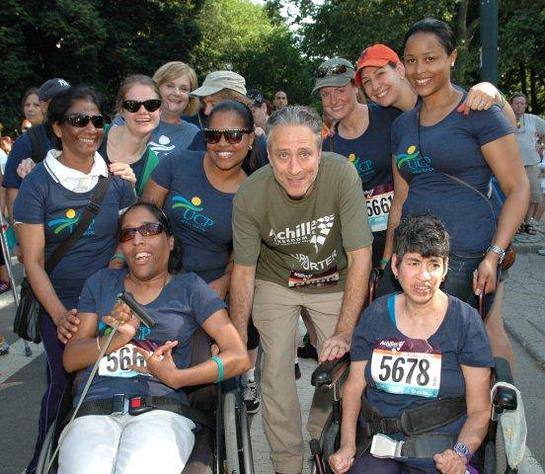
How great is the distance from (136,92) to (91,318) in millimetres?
1532

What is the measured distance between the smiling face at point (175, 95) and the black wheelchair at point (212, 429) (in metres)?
2.05

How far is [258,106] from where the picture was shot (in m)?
6.08

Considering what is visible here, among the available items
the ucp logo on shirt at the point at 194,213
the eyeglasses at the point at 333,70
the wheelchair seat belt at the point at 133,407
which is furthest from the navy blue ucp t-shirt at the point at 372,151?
the wheelchair seat belt at the point at 133,407

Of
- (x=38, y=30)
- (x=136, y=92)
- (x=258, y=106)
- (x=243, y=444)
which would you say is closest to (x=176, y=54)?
(x=38, y=30)

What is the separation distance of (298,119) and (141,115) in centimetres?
131

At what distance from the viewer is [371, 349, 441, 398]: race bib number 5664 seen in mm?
2654

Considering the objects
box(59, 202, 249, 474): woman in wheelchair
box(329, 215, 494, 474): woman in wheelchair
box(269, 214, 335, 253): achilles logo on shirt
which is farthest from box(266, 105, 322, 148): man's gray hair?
box(59, 202, 249, 474): woman in wheelchair

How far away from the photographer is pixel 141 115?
3.97 m

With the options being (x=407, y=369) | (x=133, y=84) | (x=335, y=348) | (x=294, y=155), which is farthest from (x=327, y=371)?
(x=133, y=84)

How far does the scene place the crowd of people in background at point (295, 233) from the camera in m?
2.78

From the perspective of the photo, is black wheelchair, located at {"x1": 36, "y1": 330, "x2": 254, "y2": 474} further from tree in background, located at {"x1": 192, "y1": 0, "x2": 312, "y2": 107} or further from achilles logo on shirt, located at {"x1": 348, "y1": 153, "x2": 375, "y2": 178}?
tree in background, located at {"x1": 192, "y1": 0, "x2": 312, "y2": 107}

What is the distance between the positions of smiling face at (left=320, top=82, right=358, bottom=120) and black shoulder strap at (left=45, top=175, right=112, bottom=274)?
1.40 m

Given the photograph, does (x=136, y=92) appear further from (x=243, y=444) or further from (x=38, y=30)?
(x=38, y=30)

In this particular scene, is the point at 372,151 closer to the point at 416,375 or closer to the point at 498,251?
the point at 498,251
